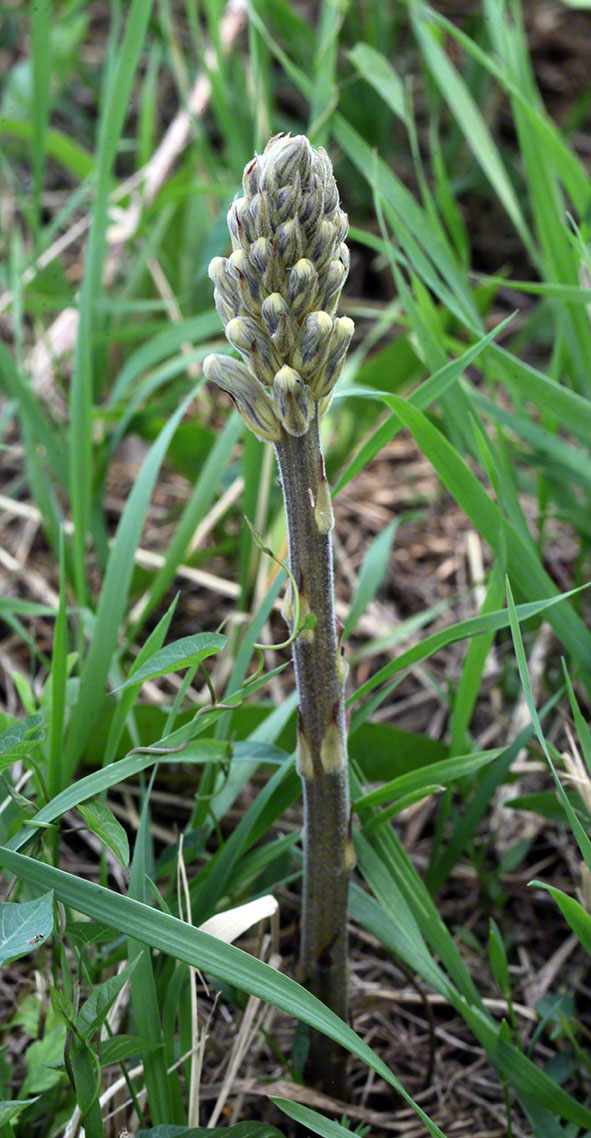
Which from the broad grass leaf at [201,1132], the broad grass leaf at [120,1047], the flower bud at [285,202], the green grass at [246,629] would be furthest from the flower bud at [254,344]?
the broad grass leaf at [201,1132]

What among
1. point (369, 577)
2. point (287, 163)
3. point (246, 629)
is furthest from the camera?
point (246, 629)

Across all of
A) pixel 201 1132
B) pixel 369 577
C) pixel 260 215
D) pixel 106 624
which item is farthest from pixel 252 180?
pixel 201 1132

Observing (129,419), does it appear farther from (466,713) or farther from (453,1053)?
(453,1053)

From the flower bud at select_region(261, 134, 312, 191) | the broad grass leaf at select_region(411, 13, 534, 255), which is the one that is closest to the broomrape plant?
the flower bud at select_region(261, 134, 312, 191)

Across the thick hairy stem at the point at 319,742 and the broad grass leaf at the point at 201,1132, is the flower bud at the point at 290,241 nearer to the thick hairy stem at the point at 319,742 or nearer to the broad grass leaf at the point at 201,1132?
the thick hairy stem at the point at 319,742

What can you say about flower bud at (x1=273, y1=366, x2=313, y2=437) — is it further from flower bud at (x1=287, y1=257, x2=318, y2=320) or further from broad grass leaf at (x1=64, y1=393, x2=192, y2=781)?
broad grass leaf at (x1=64, y1=393, x2=192, y2=781)

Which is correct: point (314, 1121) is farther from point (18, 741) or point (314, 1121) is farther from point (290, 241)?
point (290, 241)

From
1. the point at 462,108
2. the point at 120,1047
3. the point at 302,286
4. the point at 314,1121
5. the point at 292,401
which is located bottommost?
the point at 314,1121

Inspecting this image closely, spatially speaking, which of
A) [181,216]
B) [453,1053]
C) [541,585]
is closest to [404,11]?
[181,216]
